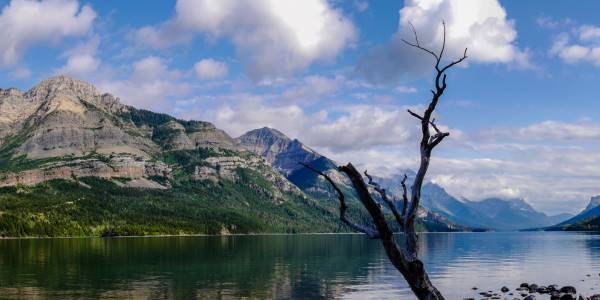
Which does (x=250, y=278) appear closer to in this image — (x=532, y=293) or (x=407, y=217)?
(x=532, y=293)

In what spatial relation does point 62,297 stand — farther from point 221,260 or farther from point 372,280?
point 221,260

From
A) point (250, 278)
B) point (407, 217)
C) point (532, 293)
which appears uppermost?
point (407, 217)

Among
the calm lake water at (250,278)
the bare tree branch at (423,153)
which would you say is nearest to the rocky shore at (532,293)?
the calm lake water at (250,278)

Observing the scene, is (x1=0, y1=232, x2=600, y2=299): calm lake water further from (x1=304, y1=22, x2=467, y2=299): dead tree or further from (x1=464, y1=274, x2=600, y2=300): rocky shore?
(x1=304, y1=22, x2=467, y2=299): dead tree

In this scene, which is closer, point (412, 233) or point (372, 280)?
point (412, 233)

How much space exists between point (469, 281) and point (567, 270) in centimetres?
4007

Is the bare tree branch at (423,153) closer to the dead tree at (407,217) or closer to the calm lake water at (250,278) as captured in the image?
the dead tree at (407,217)

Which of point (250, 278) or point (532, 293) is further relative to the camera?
point (250, 278)

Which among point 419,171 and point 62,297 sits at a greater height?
point 419,171

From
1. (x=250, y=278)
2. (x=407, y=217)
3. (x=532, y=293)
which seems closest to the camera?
(x=407, y=217)

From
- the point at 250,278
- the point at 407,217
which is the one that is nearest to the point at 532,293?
the point at 250,278

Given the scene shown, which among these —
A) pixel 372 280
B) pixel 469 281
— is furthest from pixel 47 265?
pixel 469 281

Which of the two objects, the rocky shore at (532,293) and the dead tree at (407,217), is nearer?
the dead tree at (407,217)

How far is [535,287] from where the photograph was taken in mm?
99312
